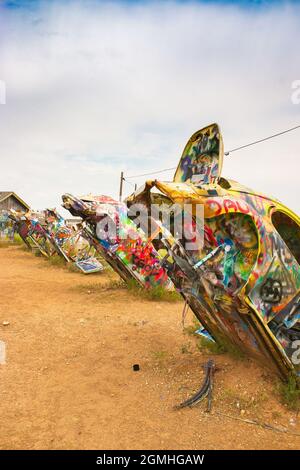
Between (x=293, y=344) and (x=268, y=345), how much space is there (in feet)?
1.39

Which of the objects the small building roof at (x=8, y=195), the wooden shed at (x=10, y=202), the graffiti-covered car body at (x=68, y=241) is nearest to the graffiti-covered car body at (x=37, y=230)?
the graffiti-covered car body at (x=68, y=241)

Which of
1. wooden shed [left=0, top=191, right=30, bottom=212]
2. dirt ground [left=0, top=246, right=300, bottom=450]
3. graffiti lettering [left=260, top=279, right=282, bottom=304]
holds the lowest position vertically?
wooden shed [left=0, top=191, right=30, bottom=212]

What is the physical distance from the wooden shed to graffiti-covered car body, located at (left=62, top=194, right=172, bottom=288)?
24.1 metres

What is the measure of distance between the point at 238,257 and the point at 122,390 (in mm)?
2113

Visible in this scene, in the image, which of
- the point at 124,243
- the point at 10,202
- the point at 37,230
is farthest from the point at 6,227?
the point at 124,243

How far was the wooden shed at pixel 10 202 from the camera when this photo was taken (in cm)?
3111

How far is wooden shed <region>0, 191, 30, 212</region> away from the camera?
31.1 m

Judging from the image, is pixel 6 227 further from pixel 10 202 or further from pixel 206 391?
pixel 206 391

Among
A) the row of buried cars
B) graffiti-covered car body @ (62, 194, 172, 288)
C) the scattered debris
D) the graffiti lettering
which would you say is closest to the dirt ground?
the scattered debris

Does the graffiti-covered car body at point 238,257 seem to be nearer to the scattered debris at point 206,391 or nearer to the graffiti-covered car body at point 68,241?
the scattered debris at point 206,391

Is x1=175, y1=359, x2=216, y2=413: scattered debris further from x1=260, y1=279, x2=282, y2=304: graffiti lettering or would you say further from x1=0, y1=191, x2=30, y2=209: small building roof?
x1=0, y1=191, x2=30, y2=209: small building roof

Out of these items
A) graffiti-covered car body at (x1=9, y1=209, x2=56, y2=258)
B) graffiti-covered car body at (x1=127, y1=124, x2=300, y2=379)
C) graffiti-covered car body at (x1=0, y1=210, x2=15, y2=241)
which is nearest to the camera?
graffiti-covered car body at (x1=127, y1=124, x2=300, y2=379)

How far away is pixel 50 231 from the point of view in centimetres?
1814

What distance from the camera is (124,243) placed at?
966cm
